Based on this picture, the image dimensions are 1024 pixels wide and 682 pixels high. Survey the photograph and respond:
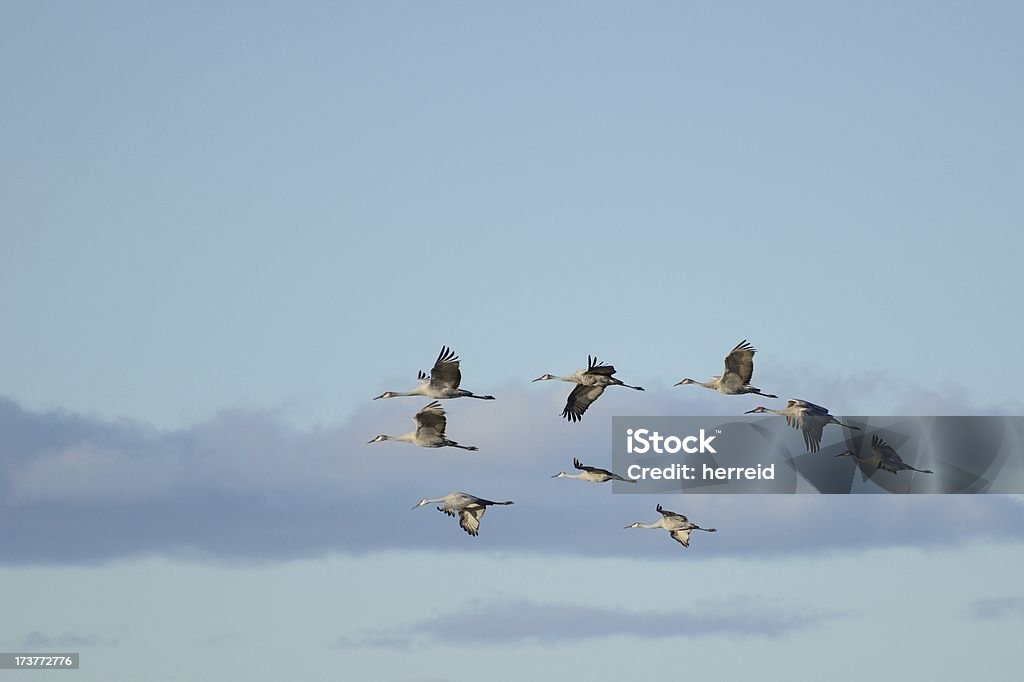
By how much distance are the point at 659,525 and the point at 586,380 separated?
520 inches

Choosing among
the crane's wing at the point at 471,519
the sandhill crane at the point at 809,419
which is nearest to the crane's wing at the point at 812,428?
the sandhill crane at the point at 809,419

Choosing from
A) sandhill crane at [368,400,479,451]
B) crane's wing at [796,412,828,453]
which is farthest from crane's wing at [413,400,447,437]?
crane's wing at [796,412,828,453]

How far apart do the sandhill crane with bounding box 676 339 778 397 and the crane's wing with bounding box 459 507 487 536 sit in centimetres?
1488

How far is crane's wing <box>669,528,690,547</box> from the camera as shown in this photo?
619 feet

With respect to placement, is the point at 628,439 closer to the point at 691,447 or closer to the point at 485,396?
the point at 691,447

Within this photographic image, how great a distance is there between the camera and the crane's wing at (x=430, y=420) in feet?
573

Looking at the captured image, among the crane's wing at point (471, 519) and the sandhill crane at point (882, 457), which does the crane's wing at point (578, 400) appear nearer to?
the crane's wing at point (471, 519)

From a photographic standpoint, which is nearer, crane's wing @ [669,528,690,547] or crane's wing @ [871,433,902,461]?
crane's wing @ [669,528,690,547]

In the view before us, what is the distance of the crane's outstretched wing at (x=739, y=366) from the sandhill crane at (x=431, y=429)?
1537 centimetres

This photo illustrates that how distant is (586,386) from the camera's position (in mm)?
180250

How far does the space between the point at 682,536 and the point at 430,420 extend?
69.5ft

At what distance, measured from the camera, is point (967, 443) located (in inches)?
7692

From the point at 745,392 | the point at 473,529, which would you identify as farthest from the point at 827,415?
the point at 473,529

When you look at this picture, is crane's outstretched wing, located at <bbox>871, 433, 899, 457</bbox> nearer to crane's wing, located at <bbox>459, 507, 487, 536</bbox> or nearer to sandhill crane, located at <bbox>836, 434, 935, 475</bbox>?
sandhill crane, located at <bbox>836, 434, 935, 475</bbox>
